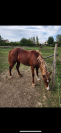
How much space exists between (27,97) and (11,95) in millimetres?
636

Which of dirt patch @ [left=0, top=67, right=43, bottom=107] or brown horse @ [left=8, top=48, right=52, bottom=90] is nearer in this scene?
dirt patch @ [left=0, top=67, right=43, bottom=107]

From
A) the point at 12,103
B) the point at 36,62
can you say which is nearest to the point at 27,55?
the point at 36,62

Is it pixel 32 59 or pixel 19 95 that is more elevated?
pixel 32 59

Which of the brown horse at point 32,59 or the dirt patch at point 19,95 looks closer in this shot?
the dirt patch at point 19,95

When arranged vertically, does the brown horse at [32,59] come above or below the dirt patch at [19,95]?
above

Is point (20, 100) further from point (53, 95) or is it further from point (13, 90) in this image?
point (53, 95)

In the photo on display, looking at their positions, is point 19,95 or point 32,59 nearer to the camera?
point 19,95

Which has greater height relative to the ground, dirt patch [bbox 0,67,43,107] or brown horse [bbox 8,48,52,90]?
brown horse [bbox 8,48,52,90]

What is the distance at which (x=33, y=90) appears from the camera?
98.6 inches
